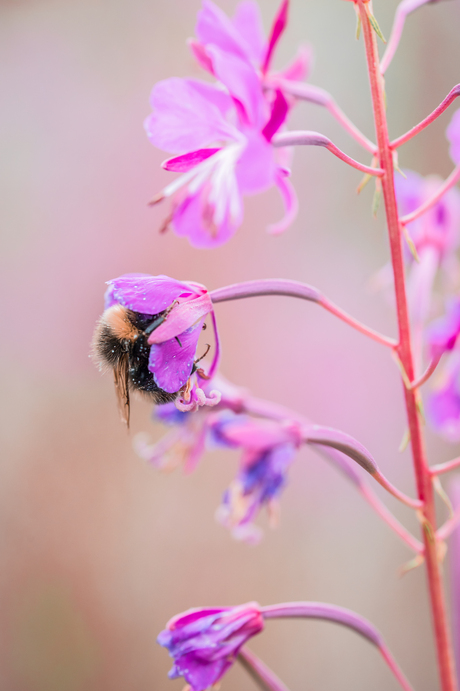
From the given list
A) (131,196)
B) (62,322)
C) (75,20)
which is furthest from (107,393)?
(75,20)

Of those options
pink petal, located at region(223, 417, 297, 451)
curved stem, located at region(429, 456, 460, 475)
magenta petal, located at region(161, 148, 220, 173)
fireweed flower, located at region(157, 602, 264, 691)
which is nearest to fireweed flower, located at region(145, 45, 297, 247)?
magenta petal, located at region(161, 148, 220, 173)

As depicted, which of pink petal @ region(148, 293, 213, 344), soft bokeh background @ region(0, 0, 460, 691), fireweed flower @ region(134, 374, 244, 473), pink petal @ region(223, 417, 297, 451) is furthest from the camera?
soft bokeh background @ region(0, 0, 460, 691)

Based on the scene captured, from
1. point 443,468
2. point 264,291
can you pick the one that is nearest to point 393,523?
point 443,468

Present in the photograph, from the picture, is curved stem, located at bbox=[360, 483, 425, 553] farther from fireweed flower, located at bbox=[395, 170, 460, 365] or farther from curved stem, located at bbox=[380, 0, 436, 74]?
curved stem, located at bbox=[380, 0, 436, 74]

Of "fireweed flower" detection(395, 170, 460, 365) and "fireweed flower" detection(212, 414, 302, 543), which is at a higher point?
"fireweed flower" detection(395, 170, 460, 365)

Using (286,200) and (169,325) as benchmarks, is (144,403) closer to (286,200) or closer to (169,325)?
(286,200)

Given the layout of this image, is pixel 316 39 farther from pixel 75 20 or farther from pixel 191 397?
pixel 191 397
